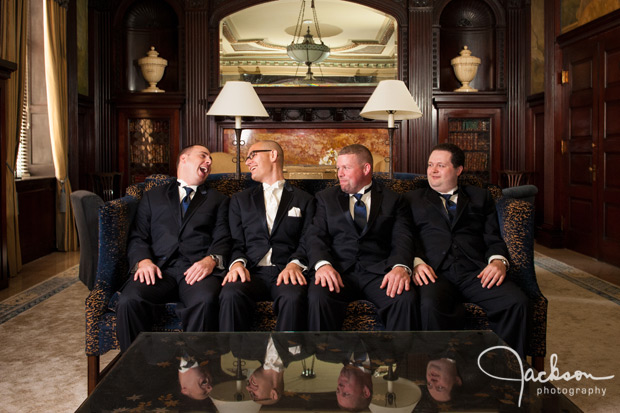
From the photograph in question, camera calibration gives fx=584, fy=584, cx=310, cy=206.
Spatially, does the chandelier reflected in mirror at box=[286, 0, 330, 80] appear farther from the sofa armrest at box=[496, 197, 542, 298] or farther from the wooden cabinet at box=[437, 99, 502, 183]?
the sofa armrest at box=[496, 197, 542, 298]

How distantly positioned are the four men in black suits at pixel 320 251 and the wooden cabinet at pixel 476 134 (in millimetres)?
5526

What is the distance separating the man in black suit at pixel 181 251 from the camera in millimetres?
2641

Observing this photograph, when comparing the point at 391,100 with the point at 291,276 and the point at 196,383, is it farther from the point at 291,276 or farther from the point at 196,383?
the point at 196,383

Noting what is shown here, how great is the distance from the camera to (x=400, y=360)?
1.91 metres

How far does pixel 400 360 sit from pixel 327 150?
6852 millimetres

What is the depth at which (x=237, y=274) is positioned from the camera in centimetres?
282

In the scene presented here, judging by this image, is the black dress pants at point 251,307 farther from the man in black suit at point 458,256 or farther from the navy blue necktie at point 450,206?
the navy blue necktie at point 450,206

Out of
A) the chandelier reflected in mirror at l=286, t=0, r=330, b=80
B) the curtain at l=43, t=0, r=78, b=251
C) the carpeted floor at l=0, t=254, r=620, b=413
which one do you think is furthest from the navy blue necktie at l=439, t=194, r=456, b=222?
the chandelier reflected in mirror at l=286, t=0, r=330, b=80

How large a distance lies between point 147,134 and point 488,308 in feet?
22.5

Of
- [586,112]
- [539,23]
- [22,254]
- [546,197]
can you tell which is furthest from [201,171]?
[539,23]

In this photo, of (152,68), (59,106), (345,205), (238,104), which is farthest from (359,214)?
(152,68)

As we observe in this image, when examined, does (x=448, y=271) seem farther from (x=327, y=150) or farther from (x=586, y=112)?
(x=327, y=150)

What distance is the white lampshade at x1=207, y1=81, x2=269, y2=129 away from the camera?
416 centimetres

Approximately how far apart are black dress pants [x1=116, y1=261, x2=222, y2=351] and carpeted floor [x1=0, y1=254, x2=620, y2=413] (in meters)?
0.41
